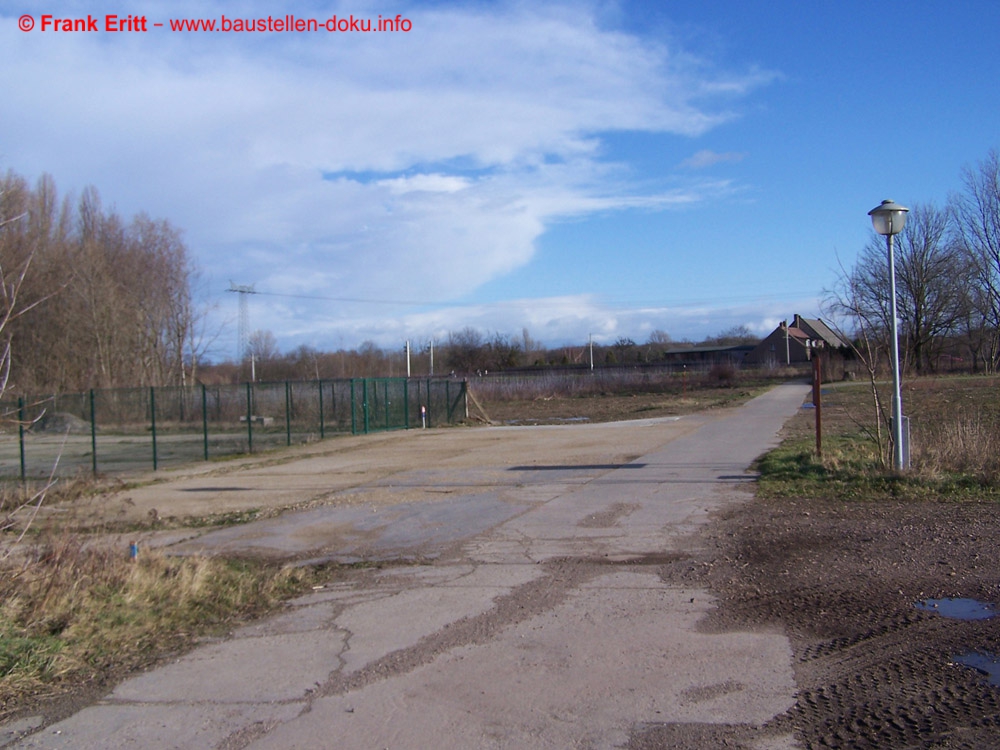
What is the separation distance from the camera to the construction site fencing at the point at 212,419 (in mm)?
24344

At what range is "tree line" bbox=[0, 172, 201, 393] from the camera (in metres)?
42.4

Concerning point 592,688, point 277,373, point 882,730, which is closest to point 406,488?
point 592,688

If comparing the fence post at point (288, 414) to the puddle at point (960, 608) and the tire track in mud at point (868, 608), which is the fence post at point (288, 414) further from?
the puddle at point (960, 608)

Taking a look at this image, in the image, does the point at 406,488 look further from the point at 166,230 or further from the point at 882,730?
the point at 166,230

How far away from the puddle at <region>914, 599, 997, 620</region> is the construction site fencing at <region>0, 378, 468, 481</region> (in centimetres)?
1983

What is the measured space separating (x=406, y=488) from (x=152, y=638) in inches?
338

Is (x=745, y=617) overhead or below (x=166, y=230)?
below

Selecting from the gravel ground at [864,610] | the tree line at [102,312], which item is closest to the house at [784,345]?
the tree line at [102,312]

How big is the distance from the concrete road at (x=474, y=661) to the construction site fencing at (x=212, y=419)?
1523 centimetres

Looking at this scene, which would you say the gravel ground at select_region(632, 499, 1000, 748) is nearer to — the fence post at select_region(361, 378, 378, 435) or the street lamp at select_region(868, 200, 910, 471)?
the street lamp at select_region(868, 200, 910, 471)

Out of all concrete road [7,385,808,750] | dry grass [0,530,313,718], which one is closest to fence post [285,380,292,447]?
concrete road [7,385,808,750]

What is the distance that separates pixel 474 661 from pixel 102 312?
4411cm

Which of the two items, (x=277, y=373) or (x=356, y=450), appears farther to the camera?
(x=277, y=373)

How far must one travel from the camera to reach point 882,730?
4418 millimetres
